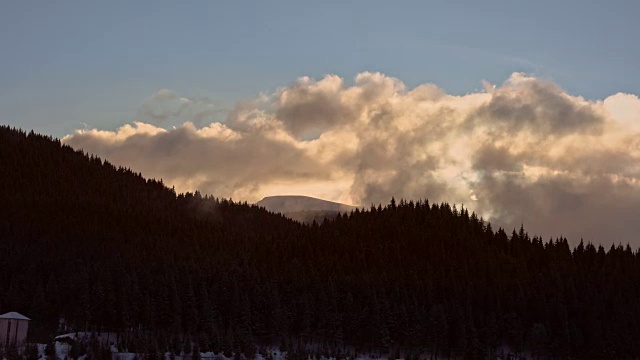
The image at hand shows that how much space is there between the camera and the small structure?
5920 inches

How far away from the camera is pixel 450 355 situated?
180 meters

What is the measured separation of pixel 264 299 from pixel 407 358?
32396mm

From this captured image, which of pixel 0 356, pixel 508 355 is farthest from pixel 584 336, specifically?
pixel 0 356

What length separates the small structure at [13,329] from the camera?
493 ft

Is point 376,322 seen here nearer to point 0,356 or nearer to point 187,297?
point 187,297

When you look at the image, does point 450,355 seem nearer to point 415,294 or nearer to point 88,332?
point 415,294

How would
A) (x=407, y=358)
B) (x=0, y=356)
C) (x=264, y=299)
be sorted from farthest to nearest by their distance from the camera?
1. (x=264, y=299)
2. (x=407, y=358)
3. (x=0, y=356)

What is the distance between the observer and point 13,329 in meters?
152

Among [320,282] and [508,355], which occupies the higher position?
[320,282]

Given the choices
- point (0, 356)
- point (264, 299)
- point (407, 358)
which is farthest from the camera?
point (264, 299)

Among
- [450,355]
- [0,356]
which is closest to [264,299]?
[450,355]

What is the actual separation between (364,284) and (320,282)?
30.4 feet

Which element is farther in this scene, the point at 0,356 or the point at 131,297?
the point at 131,297

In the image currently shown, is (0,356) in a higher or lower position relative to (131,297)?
lower
